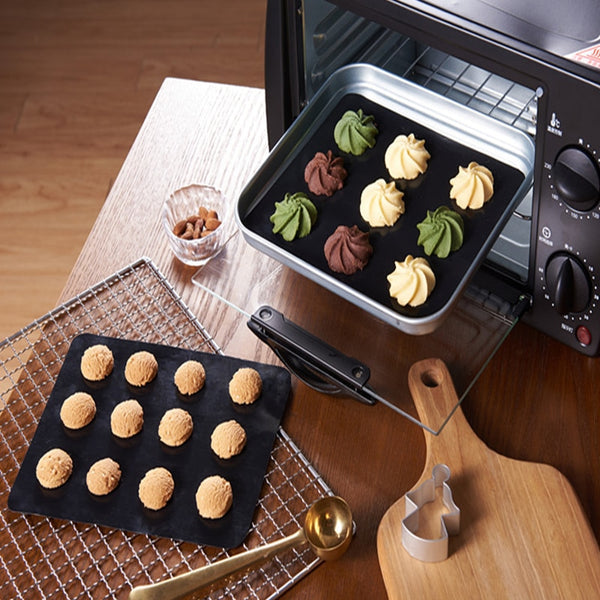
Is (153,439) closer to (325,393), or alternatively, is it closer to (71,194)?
(325,393)

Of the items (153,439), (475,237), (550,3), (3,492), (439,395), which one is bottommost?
(3,492)

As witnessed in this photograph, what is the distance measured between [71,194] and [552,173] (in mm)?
1685

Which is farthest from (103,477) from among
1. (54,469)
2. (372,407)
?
(372,407)

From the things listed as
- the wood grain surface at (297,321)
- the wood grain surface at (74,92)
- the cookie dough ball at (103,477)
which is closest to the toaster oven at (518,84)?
the wood grain surface at (297,321)

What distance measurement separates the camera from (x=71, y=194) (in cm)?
236

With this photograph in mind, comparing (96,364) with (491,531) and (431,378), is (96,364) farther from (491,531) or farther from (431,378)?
(491,531)

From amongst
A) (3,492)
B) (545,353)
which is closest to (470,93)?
(545,353)

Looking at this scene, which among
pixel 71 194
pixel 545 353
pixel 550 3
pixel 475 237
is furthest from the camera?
pixel 71 194

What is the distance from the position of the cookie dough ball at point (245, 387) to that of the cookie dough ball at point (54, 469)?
214mm

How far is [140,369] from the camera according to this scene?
3.66 ft

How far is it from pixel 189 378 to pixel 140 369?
7 centimetres

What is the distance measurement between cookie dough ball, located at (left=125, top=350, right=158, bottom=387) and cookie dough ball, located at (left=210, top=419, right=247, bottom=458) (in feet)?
0.40

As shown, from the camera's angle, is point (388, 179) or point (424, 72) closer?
point (388, 179)

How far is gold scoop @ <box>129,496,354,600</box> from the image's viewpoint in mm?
941
